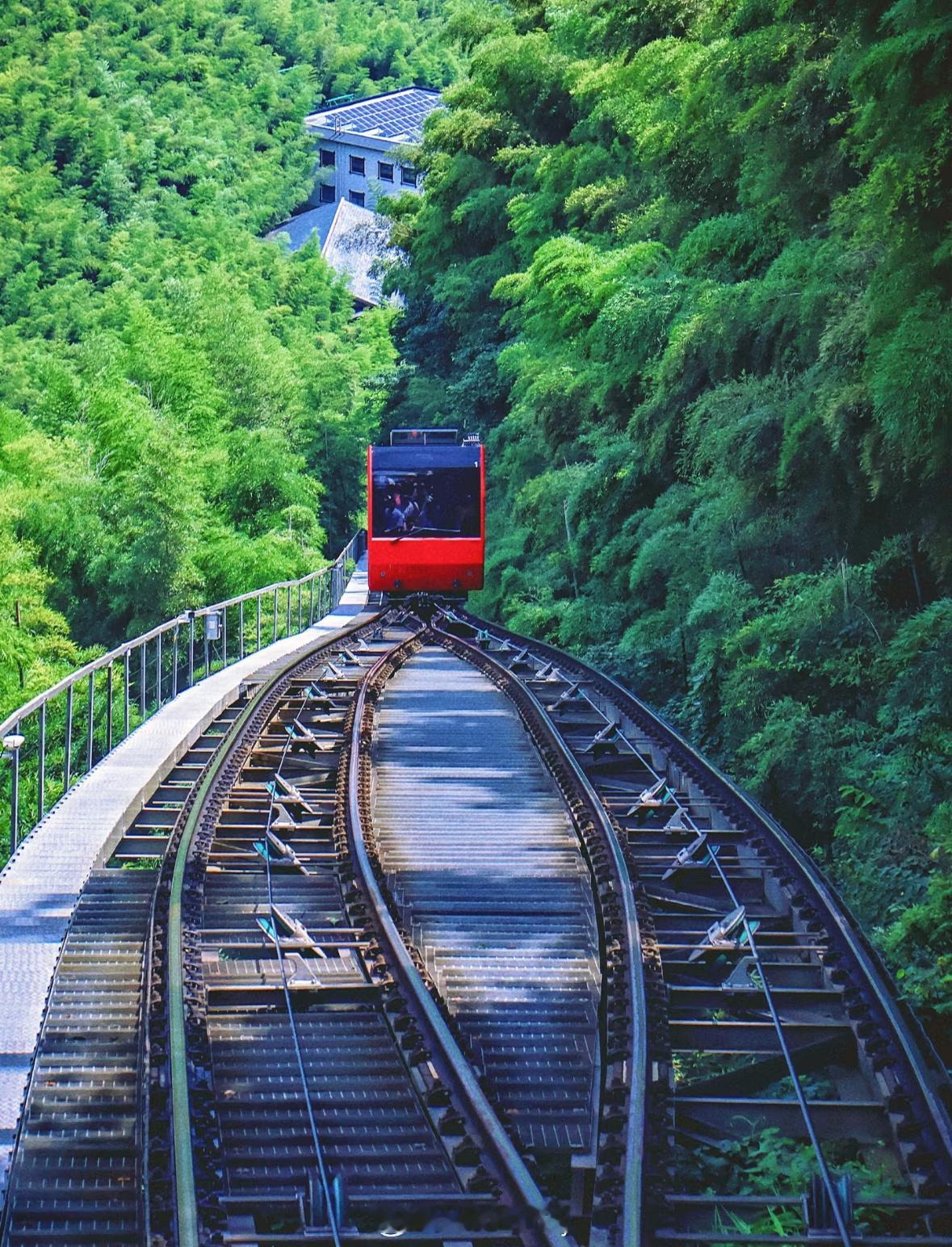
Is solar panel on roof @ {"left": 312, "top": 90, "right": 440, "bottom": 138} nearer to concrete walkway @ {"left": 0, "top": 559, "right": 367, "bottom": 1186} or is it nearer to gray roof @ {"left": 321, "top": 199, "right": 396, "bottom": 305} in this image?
gray roof @ {"left": 321, "top": 199, "right": 396, "bottom": 305}

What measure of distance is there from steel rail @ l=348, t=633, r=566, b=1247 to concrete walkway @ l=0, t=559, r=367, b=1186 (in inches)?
66.0

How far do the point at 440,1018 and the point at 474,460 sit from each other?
20797 mm

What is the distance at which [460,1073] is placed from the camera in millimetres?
6320

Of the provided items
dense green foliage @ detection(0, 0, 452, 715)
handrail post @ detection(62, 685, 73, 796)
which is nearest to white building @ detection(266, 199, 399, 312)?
dense green foliage @ detection(0, 0, 452, 715)

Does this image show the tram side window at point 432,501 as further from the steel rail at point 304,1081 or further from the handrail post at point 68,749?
the steel rail at point 304,1081

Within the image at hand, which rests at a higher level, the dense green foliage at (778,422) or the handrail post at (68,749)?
the dense green foliage at (778,422)

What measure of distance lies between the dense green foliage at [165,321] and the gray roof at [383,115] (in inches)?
152

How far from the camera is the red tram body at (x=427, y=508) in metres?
27.1

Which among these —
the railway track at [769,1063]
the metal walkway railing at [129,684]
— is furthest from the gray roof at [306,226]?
the railway track at [769,1063]

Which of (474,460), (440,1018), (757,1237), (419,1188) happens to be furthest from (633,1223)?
(474,460)

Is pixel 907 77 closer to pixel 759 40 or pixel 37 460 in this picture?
pixel 759 40

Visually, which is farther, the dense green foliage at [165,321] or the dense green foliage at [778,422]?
the dense green foliage at [165,321]

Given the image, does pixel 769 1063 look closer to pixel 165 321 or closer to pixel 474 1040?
pixel 474 1040

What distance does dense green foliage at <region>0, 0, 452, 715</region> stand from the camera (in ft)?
134
